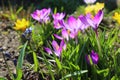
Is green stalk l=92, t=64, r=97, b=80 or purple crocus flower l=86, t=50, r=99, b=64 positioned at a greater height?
purple crocus flower l=86, t=50, r=99, b=64

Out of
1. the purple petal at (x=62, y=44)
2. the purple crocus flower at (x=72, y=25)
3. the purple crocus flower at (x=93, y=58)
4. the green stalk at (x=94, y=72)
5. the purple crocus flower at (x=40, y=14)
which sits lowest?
the green stalk at (x=94, y=72)

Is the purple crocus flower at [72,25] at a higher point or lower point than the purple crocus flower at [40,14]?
lower

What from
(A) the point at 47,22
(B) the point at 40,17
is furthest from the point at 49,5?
(B) the point at 40,17

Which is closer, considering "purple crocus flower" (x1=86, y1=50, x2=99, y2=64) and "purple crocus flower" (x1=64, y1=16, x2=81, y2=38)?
"purple crocus flower" (x1=86, y1=50, x2=99, y2=64)

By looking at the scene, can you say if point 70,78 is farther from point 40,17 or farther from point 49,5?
point 49,5

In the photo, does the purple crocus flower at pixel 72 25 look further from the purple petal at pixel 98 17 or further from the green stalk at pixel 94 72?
the green stalk at pixel 94 72

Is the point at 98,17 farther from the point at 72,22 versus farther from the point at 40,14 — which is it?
the point at 40,14

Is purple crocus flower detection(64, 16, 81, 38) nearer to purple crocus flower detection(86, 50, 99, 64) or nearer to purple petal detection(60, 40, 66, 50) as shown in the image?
purple petal detection(60, 40, 66, 50)

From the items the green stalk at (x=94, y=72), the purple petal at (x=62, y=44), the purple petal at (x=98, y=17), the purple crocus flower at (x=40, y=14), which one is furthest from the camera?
the purple crocus flower at (x=40, y=14)

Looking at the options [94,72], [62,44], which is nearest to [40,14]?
[62,44]

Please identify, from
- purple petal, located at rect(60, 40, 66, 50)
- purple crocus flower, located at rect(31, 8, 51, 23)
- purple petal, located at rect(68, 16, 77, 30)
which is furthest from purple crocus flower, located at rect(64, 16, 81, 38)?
purple crocus flower, located at rect(31, 8, 51, 23)

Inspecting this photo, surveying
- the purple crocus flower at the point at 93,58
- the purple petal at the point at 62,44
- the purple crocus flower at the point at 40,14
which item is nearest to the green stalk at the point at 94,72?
the purple crocus flower at the point at 93,58
